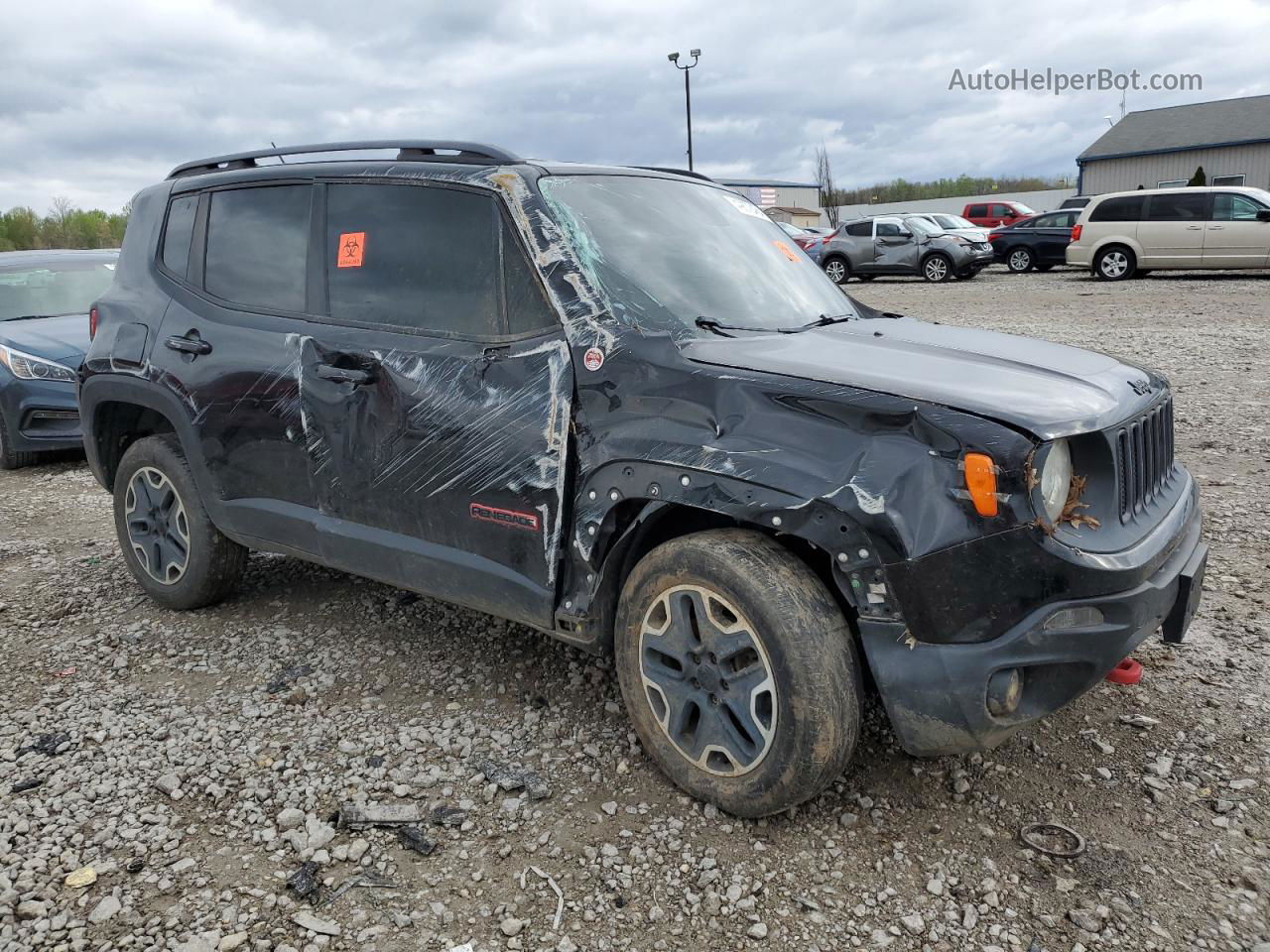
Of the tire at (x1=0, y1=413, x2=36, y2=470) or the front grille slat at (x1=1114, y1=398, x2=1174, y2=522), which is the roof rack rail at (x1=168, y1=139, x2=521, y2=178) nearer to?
the front grille slat at (x1=1114, y1=398, x2=1174, y2=522)

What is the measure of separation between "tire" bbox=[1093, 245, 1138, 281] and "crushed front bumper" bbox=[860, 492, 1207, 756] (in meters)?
18.5

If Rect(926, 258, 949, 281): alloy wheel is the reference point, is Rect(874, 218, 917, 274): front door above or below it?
above

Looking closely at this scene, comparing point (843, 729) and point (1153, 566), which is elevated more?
point (1153, 566)

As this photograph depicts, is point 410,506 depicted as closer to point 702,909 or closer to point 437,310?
point 437,310

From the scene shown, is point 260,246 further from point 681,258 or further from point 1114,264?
point 1114,264

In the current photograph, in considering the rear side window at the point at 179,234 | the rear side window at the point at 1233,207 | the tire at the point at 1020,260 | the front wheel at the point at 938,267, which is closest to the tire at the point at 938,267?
the front wheel at the point at 938,267

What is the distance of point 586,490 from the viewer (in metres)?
2.93

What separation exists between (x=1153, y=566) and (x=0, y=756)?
3663mm

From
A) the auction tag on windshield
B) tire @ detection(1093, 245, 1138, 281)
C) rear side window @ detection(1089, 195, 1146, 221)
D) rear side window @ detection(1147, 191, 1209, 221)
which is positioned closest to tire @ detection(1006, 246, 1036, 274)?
tire @ detection(1093, 245, 1138, 281)

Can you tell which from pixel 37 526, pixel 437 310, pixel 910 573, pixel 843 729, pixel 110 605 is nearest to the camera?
pixel 910 573

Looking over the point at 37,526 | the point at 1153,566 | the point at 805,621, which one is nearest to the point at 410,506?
the point at 805,621

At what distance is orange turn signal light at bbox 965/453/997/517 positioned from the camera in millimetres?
2352

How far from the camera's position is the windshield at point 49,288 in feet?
27.9

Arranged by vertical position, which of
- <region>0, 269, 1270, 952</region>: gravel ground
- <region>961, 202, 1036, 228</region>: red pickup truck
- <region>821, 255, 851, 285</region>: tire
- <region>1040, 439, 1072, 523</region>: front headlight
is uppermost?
<region>961, 202, 1036, 228</region>: red pickup truck
